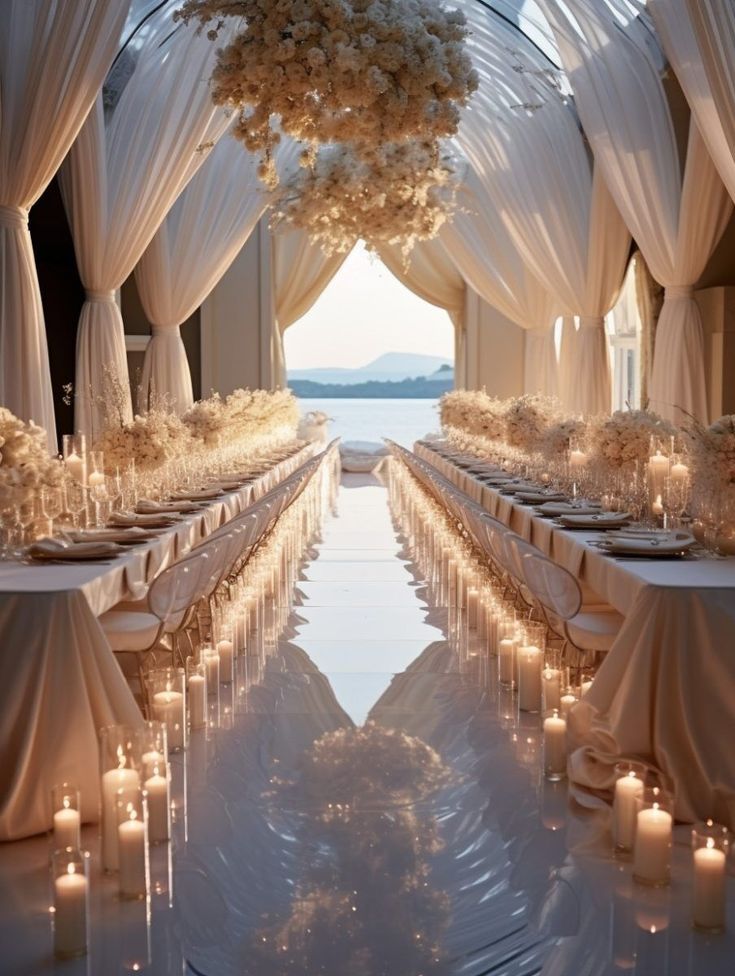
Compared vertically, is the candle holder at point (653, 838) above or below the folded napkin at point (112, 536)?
below

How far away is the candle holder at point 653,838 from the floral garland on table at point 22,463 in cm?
268

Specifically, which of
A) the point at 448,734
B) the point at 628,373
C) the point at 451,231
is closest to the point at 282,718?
the point at 448,734

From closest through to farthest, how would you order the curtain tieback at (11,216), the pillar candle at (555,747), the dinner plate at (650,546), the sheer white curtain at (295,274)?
the pillar candle at (555,747), the dinner plate at (650,546), the curtain tieback at (11,216), the sheer white curtain at (295,274)

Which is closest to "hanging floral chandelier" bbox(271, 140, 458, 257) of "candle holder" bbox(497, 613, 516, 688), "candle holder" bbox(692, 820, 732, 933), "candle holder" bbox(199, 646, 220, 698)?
"candle holder" bbox(497, 613, 516, 688)

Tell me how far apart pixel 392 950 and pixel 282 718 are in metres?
2.28

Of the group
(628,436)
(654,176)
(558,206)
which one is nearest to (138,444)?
(628,436)

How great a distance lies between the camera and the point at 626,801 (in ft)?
11.7

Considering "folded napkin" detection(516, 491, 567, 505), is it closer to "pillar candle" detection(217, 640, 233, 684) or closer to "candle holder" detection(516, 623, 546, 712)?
"candle holder" detection(516, 623, 546, 712)

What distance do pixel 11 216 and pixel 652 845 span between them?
6.24m

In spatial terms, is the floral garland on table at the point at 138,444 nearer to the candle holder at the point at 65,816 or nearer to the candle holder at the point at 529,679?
the candle holder at the point at 529,679

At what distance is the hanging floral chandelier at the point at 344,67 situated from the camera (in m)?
5.64

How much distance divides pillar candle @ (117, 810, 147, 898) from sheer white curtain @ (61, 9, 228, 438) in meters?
7.64

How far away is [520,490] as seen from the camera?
27.1 ft

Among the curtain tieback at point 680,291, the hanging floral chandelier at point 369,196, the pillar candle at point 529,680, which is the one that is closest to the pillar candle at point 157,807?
the pillar candle at point 529,680
